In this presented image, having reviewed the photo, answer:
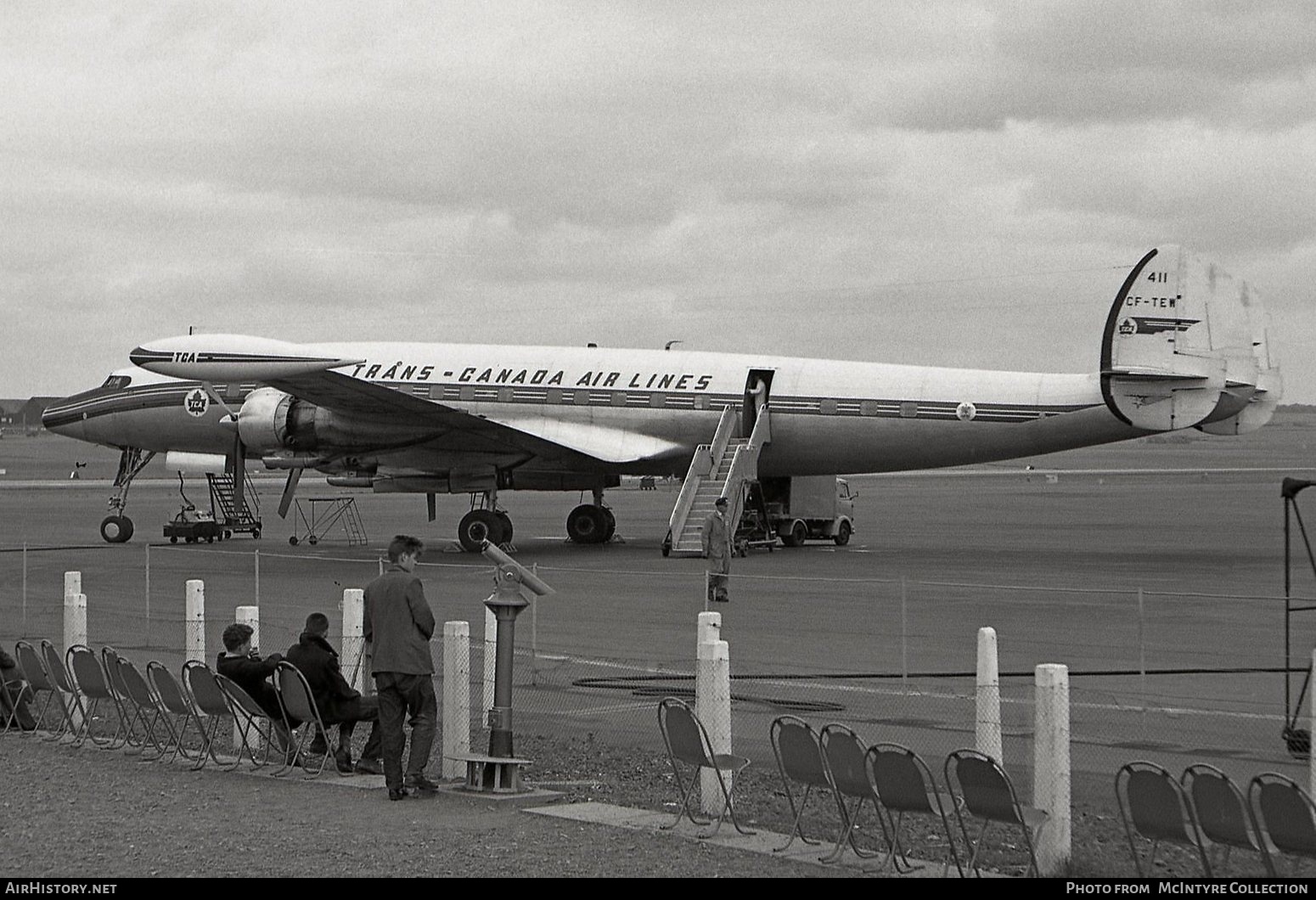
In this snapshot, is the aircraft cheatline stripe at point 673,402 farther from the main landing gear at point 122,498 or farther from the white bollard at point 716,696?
the white bollard at point 716,696

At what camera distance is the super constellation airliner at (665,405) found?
98.0 ft

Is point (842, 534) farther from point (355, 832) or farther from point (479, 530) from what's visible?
point (355, 832)

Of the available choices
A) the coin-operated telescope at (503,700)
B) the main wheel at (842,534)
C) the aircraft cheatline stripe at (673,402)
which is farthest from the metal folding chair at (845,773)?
the main wheel at (842,534)

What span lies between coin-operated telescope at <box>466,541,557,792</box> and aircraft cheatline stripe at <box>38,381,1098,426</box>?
73.4 ft

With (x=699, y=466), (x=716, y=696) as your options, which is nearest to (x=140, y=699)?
(x=716, y=696)

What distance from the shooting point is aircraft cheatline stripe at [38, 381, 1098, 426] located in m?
32.9

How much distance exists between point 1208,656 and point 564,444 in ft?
64.6

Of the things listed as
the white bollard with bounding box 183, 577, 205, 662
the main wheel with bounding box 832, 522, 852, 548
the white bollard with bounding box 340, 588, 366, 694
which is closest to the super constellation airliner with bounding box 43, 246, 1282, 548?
the main wheel with bounding box 832, 522, 852, 548

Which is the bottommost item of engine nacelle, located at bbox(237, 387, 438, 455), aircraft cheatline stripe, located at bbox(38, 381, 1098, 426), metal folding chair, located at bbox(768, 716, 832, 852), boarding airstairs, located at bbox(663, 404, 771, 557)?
metal folding chair, located at bbox(768, 716, 832, 852)

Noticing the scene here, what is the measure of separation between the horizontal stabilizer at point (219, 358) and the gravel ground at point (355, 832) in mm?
18063

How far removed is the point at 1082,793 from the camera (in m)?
11.4

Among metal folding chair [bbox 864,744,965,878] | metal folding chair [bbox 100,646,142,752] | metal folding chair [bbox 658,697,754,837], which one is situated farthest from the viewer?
metal folding chair [bbox 100,646,142,752]

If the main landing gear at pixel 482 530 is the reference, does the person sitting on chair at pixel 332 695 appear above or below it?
below

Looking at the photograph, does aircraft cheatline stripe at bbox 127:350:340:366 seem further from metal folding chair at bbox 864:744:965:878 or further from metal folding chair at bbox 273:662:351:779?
metal folding chair at bbox 864:744:965:878
